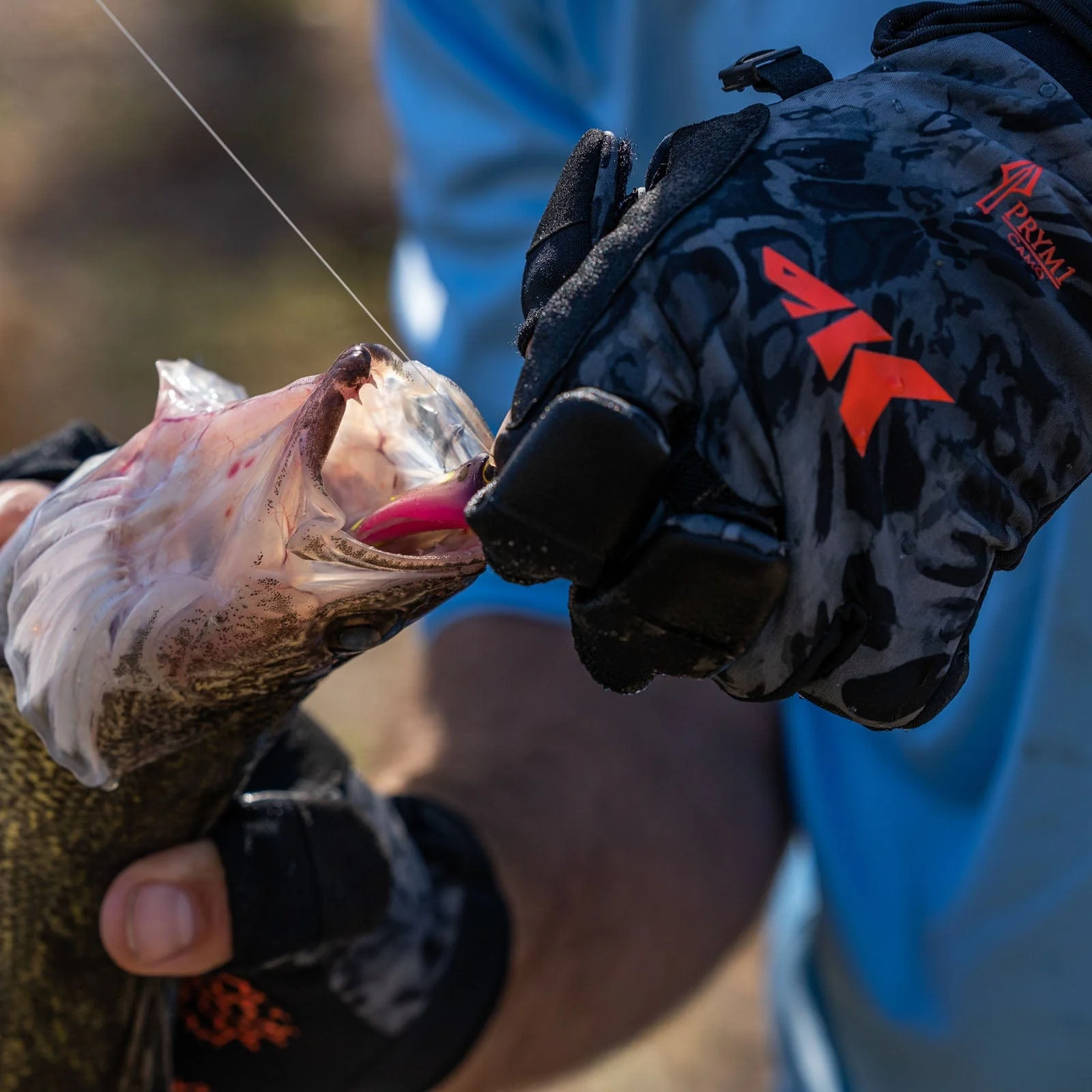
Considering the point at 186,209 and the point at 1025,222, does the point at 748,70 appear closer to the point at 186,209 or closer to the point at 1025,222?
the point at 1025,222

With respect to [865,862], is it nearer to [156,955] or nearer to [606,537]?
[156,955]

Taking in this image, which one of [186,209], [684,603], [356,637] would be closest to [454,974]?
[356,637]

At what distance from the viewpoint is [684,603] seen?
1.12 m

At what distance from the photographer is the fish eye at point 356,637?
1.41 metres

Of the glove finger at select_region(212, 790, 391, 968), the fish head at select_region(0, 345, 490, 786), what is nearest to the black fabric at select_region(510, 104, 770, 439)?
the fish head at select_region(0, 345, 490, 786)

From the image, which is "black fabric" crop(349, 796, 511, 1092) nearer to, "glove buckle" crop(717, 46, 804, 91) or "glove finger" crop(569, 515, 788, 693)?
"glove finger" crop(569, 515, 788, 693)

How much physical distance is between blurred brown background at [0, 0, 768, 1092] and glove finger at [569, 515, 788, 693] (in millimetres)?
3421

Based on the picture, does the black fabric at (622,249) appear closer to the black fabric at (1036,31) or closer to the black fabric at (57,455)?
the black fabric at (1036,31)

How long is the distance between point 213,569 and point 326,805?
0.47m

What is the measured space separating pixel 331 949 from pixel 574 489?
105 centimetres

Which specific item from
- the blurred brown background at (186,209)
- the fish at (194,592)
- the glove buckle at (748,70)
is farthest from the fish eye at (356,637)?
the blurred brown background at (186,209)

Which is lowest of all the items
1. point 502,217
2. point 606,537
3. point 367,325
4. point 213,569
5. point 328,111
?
point 367,325

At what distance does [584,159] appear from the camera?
4.22 ft

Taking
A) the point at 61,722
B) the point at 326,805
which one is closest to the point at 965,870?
the point at 326,805
